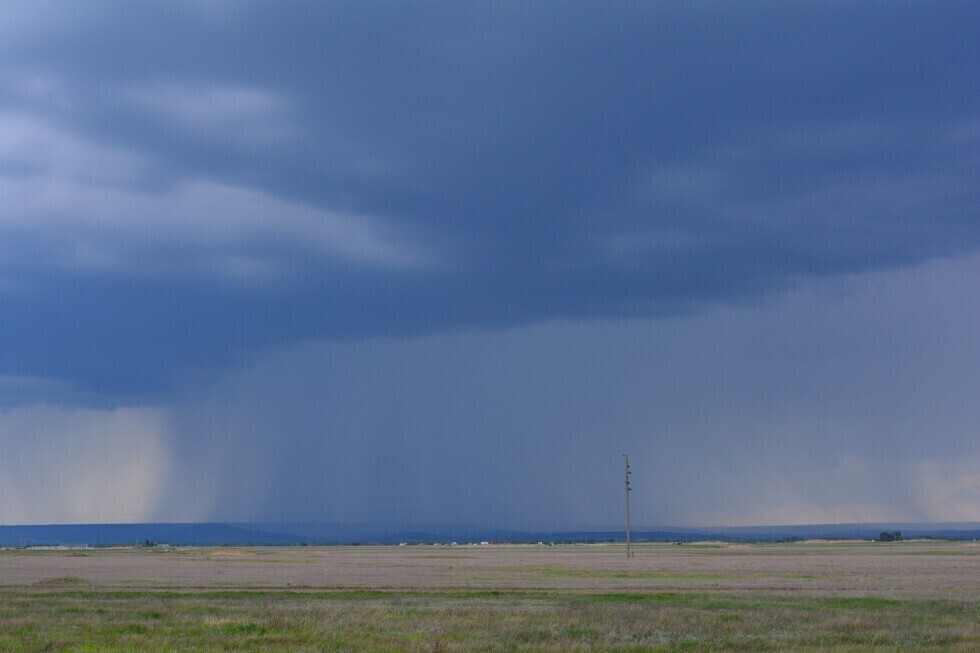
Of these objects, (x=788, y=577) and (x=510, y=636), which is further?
(x=788, y=577)

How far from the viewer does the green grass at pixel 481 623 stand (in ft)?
91.4

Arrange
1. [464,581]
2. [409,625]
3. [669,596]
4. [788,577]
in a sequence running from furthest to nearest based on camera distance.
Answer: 1. [788,577]
2. [464,581]
3. [669,596]
4. [409,625]

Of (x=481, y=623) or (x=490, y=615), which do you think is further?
(x=490, y=615)

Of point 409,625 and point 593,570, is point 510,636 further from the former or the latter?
point 593,570

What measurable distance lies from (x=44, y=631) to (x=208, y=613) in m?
7.46

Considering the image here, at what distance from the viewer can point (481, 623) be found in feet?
109

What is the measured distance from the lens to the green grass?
1096 inches

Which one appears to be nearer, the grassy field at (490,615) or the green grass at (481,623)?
the green grass at (481,623)

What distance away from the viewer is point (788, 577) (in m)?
68.8

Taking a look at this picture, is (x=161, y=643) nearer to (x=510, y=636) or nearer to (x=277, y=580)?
(x=510, y=636)

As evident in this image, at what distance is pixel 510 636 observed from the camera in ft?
97.8

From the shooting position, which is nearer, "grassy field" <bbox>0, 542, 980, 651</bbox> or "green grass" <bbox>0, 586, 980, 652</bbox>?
"green grass" <bbox>0, 586, 980, 652</bbox>

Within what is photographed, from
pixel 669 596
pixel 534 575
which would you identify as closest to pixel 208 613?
pixel 669 596

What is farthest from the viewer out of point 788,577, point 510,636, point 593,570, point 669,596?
point 593,570
